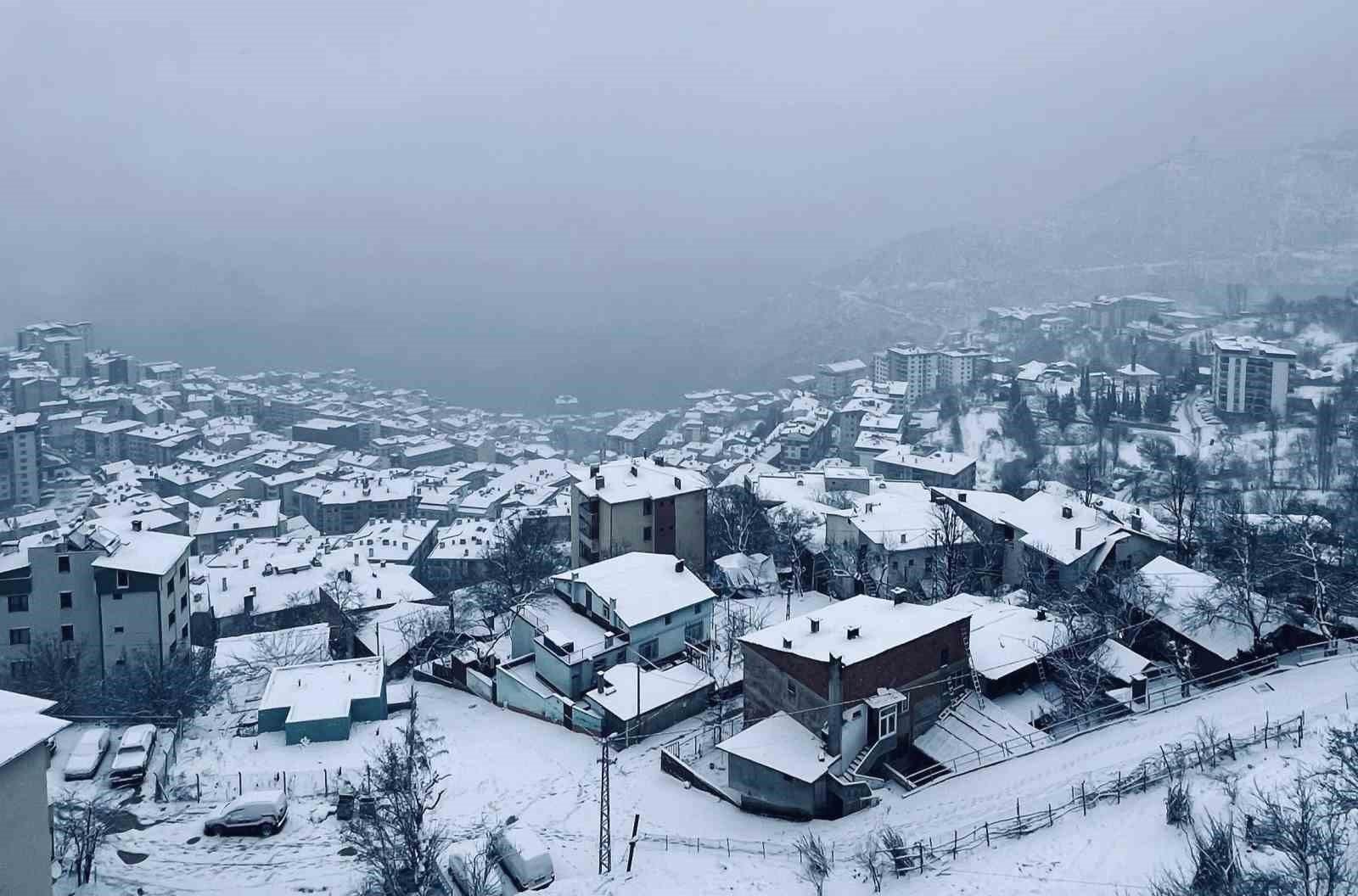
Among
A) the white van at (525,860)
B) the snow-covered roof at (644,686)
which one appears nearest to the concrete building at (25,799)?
the white van at (525,860)

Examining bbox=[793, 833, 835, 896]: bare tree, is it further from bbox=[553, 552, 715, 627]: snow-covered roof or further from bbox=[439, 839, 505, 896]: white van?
bbox=[553, 552, 715, 627]: snow-covered roof

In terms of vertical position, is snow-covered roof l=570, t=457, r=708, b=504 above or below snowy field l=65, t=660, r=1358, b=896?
above

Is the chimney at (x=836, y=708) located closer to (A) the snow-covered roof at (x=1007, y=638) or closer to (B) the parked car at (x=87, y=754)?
(A) the snow-covered roof at (x=1007, y=638)

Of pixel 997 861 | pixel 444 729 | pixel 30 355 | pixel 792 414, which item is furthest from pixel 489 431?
pixel 997 861

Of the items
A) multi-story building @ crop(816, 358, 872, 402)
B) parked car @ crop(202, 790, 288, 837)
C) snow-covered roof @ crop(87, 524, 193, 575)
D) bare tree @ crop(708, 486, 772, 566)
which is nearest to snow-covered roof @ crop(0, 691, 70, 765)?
parked car @ crop(202, 790, 288, 837)

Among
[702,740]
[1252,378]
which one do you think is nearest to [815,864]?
[702,740]

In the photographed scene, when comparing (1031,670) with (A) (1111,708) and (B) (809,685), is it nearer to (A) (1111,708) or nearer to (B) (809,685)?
(A) (1111,708)
